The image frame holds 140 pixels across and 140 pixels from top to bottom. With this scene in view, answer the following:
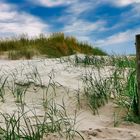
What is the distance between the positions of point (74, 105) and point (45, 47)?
8596mm

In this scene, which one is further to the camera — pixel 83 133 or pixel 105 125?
pixel 105 125

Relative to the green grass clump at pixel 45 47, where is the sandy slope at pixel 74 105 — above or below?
below

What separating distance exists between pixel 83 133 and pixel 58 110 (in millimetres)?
670

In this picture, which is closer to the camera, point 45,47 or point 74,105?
point 74,105

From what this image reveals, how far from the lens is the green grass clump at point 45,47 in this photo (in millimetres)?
12711

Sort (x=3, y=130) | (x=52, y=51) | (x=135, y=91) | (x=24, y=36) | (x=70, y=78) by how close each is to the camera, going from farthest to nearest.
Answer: (x=24, y=36)
(x=52, y=51)
(x=70, y=78)
(x=135, y=91)
(x=3, y=130)

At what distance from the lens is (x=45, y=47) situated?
13.5 m

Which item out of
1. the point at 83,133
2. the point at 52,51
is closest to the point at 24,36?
the point at 52,51

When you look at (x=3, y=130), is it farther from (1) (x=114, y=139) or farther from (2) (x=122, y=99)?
(2) (x=122, y=99)

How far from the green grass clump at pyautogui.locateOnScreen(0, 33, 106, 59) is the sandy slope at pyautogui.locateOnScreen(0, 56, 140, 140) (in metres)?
5.60

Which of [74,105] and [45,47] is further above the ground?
[45,47]

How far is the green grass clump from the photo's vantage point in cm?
1271

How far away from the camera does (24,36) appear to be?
1450 centimetres

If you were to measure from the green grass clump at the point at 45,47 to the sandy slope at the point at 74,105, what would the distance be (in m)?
5.60
